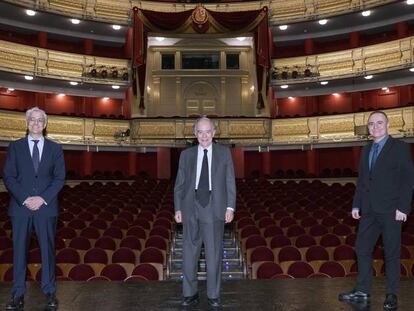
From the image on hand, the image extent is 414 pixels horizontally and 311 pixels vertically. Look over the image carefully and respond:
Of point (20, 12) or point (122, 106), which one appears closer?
point (20, 12)

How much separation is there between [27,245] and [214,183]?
4.38ft

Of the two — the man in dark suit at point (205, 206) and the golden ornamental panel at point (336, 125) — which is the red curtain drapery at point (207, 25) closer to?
the golden ornamental panel at point (336, 125)

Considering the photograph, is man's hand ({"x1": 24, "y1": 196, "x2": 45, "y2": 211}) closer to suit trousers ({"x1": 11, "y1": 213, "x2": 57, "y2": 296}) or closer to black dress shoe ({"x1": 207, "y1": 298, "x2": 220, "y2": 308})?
suit trousers ({"x1": 11, "y1": 213, "x2": 57, "y2": 296})

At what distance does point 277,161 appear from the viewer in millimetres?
19453

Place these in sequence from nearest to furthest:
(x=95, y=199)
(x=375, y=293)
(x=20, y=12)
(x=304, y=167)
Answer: (x=375, y=293) < (x=95, y=199) < (x=20, y=12) < (x=304, y=167)

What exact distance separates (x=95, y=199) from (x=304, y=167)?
10007 millimetres

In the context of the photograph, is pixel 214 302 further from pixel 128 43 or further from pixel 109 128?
pixel 128 43

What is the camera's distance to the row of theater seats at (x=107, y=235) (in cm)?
549

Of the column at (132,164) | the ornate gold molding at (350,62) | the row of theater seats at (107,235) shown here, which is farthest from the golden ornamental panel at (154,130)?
the ornate gold molding at (350,62)

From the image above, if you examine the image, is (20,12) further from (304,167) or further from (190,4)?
(304,167)

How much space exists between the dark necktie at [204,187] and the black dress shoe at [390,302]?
1356 mm

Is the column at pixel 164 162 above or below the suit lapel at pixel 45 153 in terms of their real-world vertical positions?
above

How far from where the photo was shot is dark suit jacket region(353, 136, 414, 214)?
3354 mm

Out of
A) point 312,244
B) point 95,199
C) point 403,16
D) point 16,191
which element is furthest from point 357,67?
point 16,191
